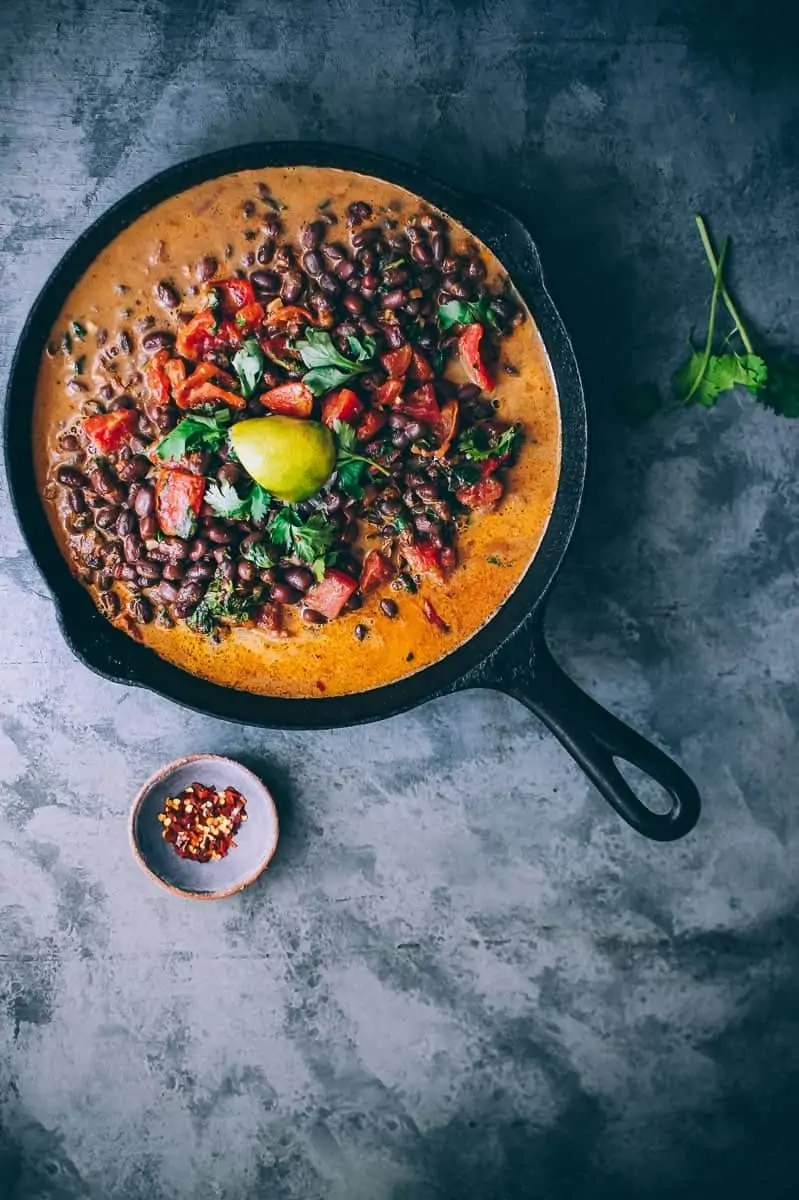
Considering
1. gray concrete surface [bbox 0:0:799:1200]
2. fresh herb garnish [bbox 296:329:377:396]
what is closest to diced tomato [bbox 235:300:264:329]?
fresh herb garnish [bbox 296:329:377:396]

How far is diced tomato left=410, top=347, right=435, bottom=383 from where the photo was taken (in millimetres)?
2883

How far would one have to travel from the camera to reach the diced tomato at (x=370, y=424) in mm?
2869

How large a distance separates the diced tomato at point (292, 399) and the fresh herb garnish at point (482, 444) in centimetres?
45

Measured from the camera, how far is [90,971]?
11.8 ft

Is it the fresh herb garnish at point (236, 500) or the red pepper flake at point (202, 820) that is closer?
the fresh herb garnish at point (236, 500)

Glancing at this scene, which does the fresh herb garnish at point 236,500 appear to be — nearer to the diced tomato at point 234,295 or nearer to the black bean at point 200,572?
the black bean at point 200,572

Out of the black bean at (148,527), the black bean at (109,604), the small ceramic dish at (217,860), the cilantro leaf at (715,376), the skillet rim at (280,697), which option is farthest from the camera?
the small ceramic dish at (217,860)

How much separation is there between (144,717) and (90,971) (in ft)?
3.11

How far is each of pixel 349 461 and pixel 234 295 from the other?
59 centimetres

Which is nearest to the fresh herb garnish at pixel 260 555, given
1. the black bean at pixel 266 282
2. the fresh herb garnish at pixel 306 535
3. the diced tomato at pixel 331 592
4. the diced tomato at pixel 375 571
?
the fresh herb garnish at pixel 306 535

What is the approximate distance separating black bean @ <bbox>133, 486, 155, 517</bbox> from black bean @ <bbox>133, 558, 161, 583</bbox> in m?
0.14

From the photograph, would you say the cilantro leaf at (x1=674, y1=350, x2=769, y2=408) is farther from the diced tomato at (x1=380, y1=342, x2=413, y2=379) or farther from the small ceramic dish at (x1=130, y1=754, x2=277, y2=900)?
the small ceramic dish at (x1=130, y1=754, x2=277, y2=900)

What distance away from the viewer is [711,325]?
3.31 metres

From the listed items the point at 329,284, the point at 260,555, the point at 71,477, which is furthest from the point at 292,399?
the point at 71,477
